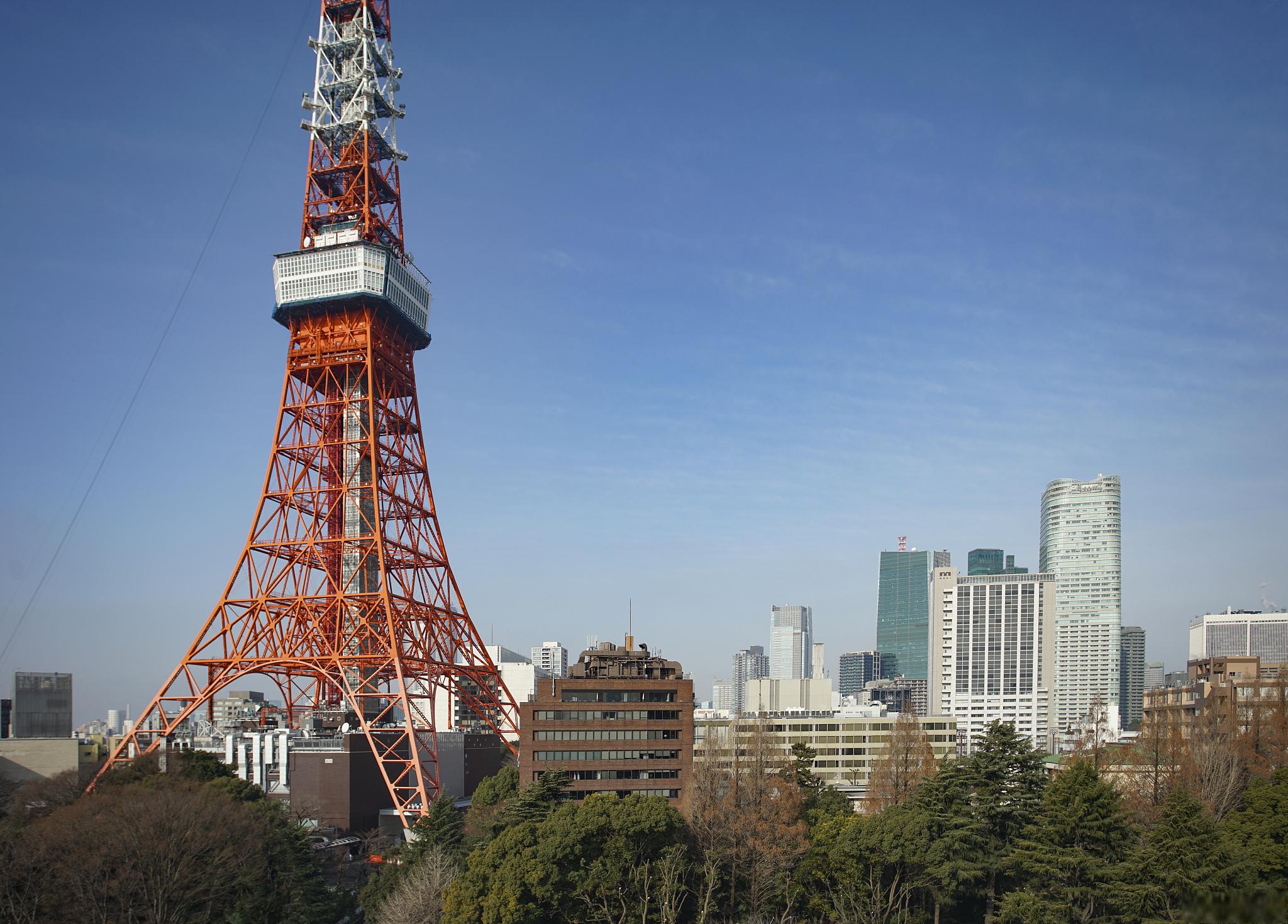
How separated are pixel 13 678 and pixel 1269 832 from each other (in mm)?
95211

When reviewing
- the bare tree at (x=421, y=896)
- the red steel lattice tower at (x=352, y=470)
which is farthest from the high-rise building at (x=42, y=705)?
the bare tree at (x=421, y=896)

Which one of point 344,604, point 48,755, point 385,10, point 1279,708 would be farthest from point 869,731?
point 385,10

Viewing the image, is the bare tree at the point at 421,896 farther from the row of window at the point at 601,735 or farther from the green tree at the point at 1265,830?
the green tree at the point at 1265,830

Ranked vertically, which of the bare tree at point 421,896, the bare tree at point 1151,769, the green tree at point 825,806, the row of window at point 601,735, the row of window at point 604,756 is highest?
the row of window at point 601,735

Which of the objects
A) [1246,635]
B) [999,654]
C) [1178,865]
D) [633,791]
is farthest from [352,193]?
[1246,635]

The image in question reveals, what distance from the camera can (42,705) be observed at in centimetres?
8538

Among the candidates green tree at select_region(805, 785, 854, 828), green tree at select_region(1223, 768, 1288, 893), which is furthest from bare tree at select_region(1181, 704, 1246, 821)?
green tree at select_region(805, 785, 854, 828)

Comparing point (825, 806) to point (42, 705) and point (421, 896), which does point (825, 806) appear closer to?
point (421, 896)

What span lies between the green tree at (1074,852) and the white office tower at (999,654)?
13918 cm

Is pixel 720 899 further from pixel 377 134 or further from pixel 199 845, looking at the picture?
pixel 377 134

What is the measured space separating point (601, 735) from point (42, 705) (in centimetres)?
6256

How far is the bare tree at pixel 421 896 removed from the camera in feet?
125

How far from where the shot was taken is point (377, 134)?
7038cm

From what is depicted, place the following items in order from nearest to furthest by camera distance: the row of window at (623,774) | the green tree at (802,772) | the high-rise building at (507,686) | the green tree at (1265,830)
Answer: the green tree at (1265,830) < the row of window at (623,774) < the green tree at (802,772) < the high-rise building at (507,686)
